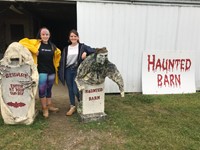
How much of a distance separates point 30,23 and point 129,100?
8.01 metres

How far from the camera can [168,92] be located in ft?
24.6

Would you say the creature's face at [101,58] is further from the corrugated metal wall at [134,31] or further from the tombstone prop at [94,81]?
the corrugated metal wall at [134,31]

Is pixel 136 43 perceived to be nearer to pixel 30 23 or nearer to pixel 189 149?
pixel 189 149

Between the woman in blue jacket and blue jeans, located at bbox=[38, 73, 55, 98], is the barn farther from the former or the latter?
blue jeans, located at bbox=[38, 73, 55, 98]

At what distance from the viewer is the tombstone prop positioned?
5.02 meters

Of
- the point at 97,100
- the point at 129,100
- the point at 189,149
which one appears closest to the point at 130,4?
the point at 129,100

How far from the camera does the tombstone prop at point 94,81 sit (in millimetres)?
5023

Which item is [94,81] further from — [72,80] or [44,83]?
[44,83]

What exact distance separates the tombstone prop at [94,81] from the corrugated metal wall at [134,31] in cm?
208

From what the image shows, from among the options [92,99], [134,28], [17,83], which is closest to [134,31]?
[134,28]

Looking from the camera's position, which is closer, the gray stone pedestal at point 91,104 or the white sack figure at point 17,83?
the white sack figure at point 17,83

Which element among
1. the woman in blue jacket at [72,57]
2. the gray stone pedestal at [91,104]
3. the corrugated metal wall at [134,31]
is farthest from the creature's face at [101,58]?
the corrugated metal wall at [134,31]

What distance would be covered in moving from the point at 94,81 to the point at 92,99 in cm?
36

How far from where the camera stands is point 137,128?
507 cm
